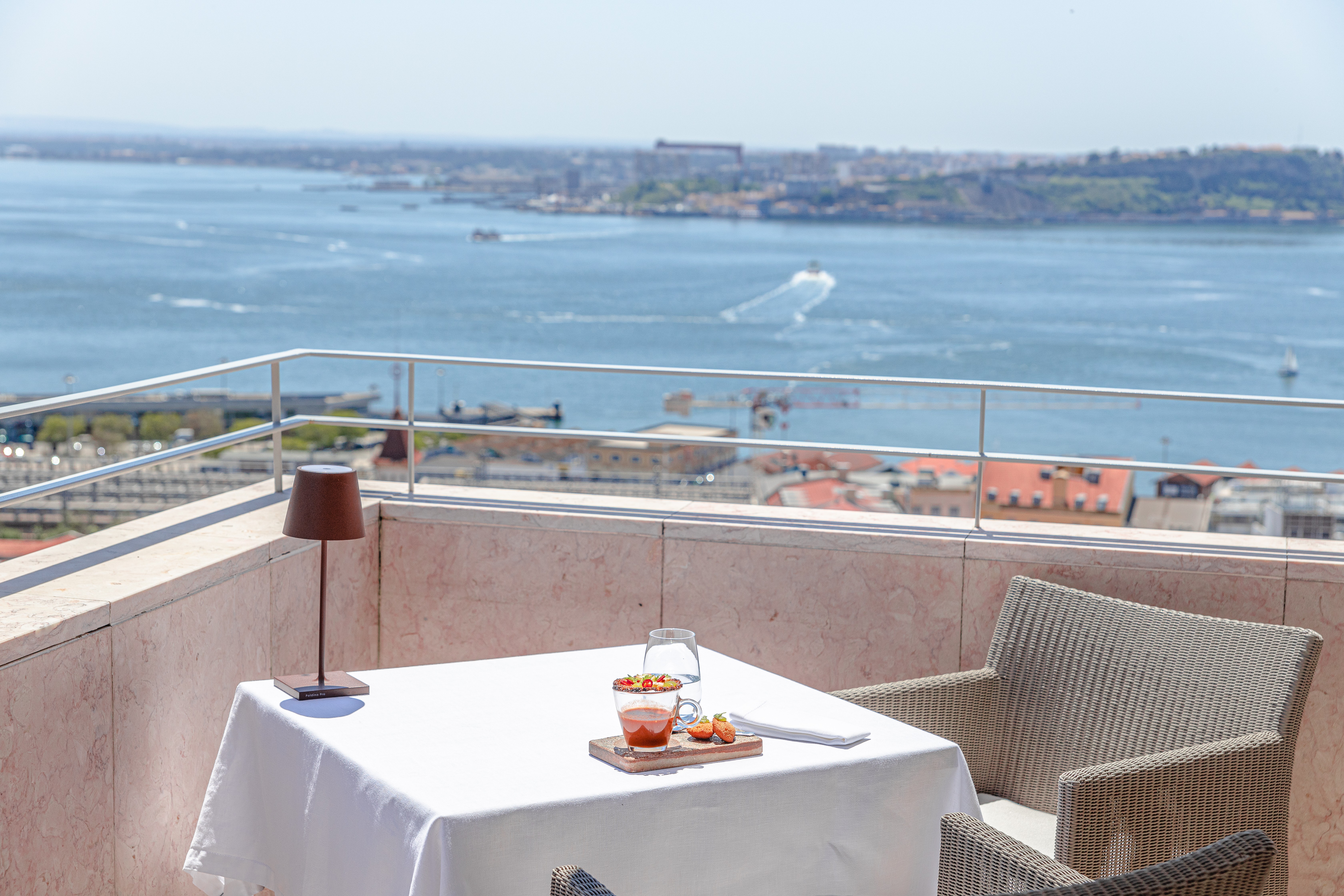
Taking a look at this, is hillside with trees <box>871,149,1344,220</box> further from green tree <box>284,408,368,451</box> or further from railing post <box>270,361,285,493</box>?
railing post <box>270,361,285,493</box>

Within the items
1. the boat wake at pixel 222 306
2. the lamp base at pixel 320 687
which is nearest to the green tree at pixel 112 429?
the boat wake at pixel 222 306

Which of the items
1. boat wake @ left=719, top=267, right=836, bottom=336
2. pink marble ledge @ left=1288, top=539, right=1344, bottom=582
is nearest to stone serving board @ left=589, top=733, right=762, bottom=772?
pink marble ledge @ left=1288, top=539, right=1344, bottom=582

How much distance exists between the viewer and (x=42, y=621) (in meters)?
2.27

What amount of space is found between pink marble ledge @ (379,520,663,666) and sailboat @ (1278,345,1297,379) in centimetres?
7145

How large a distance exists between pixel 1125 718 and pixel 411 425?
2028 mm

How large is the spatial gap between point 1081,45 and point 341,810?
93607mm

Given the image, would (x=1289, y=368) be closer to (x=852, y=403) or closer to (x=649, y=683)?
(x=852, y=403)

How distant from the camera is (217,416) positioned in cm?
7038

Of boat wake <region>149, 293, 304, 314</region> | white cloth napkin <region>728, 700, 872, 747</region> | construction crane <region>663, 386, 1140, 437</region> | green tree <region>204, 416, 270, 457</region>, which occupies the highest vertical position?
white cloth napkin <region>728, 700, 872, 747</region>

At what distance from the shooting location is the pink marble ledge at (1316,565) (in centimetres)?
295

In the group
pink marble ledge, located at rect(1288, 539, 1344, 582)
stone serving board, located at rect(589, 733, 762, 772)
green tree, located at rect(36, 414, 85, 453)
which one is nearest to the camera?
stone serving board, located at rect(589, 733, 762, 772)

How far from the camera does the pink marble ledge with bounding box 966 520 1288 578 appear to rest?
301cm

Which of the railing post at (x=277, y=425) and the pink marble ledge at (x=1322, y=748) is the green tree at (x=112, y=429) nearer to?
the railing post at (x=277, y=425)

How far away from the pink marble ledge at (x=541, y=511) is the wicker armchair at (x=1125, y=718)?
101 centimetres
